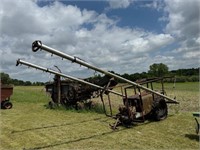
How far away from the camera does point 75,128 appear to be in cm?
1146

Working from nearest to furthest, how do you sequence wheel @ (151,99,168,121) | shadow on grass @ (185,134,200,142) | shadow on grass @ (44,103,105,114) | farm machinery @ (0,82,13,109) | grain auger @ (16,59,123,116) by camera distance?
shadow on grass @ (185,134,200,142) → wheel @ (151,99,168,121) → shadow on grass @ (44,103,105,114) → grain auger @ (16,59,123,116) → farm machinery @ (0,82,13,109)

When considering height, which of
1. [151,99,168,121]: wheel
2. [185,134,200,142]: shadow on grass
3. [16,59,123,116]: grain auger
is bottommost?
[185,134,200,142]: shadow on grass

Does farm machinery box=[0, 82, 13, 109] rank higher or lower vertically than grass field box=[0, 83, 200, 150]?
higher

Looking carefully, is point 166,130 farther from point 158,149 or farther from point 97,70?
point 97,70

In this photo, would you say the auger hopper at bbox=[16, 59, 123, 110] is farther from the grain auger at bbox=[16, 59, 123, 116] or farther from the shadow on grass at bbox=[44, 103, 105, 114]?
the shadow on grass at bbox=[44, 103, 105, 114]

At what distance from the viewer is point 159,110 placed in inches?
498

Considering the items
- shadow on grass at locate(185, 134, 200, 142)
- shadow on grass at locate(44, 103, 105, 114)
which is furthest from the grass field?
shadow on grass at locate(44, 103, 105, 114)

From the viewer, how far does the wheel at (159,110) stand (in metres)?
12.4

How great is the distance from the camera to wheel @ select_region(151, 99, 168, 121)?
12430 mm

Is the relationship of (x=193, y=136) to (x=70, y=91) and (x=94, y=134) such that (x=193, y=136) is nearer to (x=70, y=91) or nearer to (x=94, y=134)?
(x=94, y=134)

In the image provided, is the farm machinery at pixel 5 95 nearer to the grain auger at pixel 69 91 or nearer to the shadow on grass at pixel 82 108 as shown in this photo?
→ the grain auger at pixel 69 91

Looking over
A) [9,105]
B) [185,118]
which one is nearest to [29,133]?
[185,118]

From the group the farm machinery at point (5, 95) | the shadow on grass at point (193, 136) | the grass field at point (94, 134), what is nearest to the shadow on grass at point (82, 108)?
the grass field at point (94, 134)

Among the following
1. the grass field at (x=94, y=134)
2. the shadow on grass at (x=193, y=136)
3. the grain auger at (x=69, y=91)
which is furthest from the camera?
the grain auger at (x=69, y=91)
